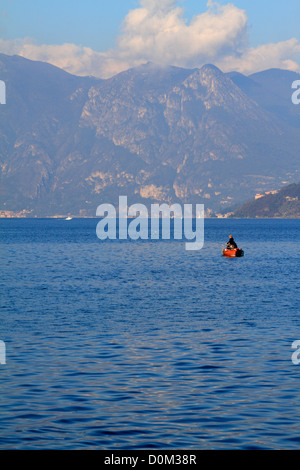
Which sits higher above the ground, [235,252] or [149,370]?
[235,252]

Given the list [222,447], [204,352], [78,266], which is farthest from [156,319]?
[78,266]

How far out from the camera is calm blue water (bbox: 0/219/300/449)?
2434cm

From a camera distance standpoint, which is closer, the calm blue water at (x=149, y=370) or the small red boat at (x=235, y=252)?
the calm blue water at (x=149, y=370)

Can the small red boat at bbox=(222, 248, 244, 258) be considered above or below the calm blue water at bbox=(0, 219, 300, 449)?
above

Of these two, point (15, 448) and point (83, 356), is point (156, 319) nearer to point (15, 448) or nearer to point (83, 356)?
point (83, 356)

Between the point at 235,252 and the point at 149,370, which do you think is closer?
the point at 149,370

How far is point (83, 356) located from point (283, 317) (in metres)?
18.0

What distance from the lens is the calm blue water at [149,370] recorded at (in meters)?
24.3

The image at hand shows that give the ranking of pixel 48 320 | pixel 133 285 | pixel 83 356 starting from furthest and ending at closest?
pixel 133 285, pixel 48 320, pixel 83 356

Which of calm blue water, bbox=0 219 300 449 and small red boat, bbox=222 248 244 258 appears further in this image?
small red boat, bbox=222 248 244 258

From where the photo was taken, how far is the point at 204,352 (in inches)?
1449

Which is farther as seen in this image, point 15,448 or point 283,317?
point 283,317

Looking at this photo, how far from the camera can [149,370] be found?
108ft

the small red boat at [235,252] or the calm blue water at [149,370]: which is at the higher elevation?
the small red boat at [235,252]
